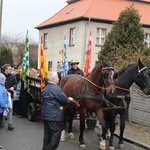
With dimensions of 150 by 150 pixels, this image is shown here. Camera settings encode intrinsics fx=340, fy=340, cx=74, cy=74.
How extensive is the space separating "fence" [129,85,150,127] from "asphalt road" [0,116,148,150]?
170 cm

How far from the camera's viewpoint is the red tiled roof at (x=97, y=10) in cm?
3250

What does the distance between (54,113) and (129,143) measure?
3.35 meters

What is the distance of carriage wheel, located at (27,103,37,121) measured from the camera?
11.1 metres

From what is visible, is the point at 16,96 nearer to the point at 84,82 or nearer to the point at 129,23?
the point at 84,82

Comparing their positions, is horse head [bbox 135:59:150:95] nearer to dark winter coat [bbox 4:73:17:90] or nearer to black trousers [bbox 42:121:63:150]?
black trousers [bbox 42:121:63:150]

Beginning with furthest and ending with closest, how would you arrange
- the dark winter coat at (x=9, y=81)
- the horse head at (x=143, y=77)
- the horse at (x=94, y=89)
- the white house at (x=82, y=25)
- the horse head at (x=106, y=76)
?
the white house at (x=82, y=25)
the dark winter coat at (x=9, y=81)
the horse head at (x=143, y=77)
the horse at (x=94, y=89)
the horse head at (x=106, y=76)

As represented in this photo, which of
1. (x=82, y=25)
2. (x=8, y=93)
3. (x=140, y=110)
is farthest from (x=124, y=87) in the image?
(x=82, y=25)

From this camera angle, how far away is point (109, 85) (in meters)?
7.24

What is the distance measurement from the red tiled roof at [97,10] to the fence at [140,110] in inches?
825

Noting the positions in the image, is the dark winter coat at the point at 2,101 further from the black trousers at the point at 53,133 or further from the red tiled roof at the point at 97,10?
the red tiled roof at the point at 97,10

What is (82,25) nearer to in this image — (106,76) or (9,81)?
(9,81)

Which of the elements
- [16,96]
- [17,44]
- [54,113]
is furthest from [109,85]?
[17,44]

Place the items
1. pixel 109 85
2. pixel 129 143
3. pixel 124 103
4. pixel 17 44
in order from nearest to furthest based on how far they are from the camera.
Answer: pixel 109 85
pixel 124 103
pixel 129 143
pixel 17 44

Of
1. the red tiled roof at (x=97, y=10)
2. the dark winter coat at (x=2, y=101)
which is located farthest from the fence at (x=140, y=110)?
the red tiled roof at (x=97, y=10)
